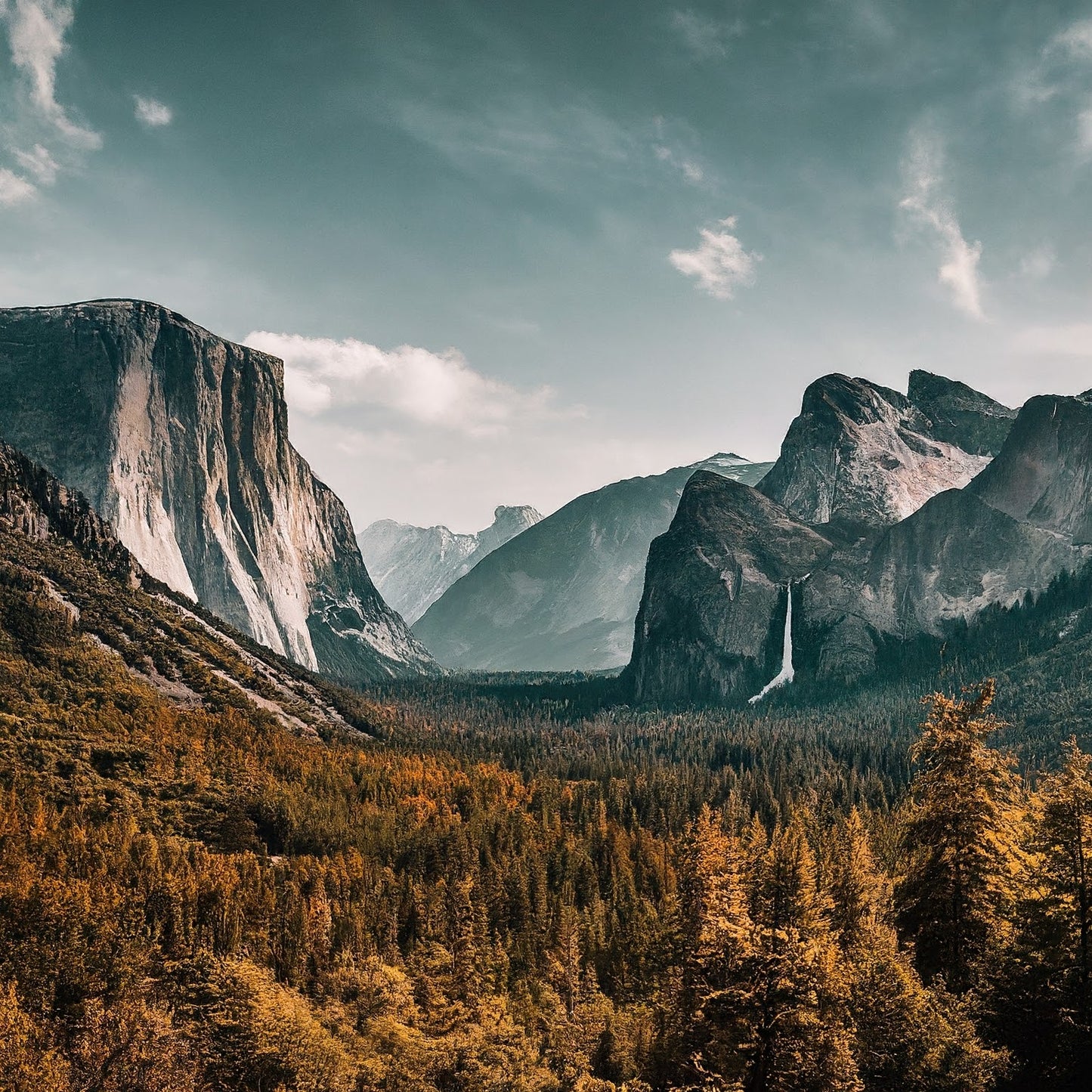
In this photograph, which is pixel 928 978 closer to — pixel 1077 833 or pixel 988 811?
pixel 988 811

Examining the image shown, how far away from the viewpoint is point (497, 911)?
98688 millimetres

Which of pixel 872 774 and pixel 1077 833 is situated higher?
pixel 1077 833

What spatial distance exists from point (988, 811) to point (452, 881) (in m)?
73.6

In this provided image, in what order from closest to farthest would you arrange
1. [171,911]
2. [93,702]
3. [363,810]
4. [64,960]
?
[64,960] → [171,911] → [363,810] → [93,702]

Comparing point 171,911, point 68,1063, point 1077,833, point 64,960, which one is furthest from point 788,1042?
point 171,911

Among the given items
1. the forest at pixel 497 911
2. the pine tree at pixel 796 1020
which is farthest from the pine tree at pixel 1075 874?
the pine tree at pixel 796 1020

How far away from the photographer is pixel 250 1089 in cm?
5144

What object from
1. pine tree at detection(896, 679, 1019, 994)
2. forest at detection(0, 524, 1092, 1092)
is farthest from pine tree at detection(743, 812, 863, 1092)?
A: pine tree at detection(896, 679, 1019, 994)

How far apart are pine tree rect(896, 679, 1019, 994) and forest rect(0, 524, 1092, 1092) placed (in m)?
0.13

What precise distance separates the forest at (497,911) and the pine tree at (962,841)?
4.9 inches

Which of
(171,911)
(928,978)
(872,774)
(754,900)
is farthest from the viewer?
(872,774)

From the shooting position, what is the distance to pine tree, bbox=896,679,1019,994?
3641 cm

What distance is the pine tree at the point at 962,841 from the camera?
36.4 meters

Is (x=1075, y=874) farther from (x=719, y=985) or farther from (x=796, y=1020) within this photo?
(x=719, y=985)
